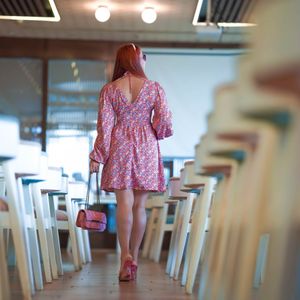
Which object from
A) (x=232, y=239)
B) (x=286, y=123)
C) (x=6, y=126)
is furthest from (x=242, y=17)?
(x=286, y=123)

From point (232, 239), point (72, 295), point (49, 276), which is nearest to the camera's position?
point (232, 239)

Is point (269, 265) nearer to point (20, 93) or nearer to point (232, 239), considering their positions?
point (232, 239)

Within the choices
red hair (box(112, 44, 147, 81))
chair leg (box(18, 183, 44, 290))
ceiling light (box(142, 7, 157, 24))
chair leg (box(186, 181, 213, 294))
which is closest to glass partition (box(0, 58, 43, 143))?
ceiling light (box(142, 7, 157, 24))

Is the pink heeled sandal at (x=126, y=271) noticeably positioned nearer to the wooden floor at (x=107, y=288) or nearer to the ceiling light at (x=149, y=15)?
the wooden floor at (x=107, y=288)

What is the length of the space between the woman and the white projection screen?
4099mm

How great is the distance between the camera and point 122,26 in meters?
7.54

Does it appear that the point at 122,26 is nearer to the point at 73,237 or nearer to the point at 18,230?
the point at 73,237

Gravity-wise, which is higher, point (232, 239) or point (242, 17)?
point (242, 17)

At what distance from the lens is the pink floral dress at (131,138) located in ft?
12.1

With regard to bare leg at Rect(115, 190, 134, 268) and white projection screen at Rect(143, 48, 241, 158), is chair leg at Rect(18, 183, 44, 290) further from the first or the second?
white projection screen at Rect(143, 48, 241, 158)

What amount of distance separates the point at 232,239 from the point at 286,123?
0.66 m

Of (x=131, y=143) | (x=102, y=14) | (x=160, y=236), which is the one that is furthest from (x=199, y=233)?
(x=102, y=14)

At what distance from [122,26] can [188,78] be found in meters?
1.14

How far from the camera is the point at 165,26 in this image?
7543 millimetres
